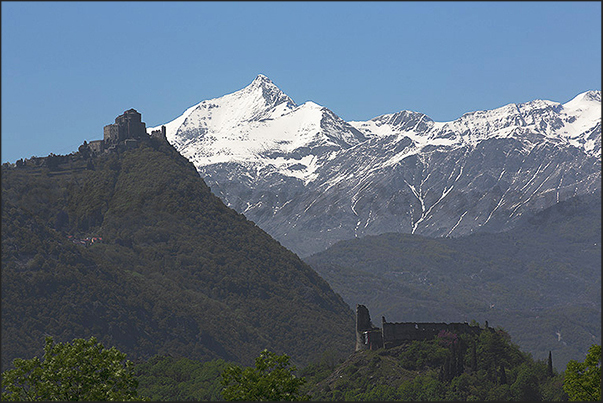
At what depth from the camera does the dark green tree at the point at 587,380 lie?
126812 millimetres

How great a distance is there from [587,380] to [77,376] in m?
64.9

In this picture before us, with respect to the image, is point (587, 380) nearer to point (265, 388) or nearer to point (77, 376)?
point (265, 388)

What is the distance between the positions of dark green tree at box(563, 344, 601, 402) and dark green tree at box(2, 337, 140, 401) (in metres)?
58.5

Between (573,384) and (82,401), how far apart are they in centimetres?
6606

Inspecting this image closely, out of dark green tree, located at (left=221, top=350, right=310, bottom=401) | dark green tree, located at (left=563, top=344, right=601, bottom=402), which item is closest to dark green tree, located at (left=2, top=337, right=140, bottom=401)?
dark green tree, located at (left=221, top=350, right=310, bottom=401)

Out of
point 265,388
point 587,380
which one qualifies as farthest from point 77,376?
point 587,380

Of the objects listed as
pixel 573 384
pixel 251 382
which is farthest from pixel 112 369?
pixel 573 384

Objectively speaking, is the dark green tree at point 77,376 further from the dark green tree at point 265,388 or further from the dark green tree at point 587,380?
the dark green tree at point 587,380

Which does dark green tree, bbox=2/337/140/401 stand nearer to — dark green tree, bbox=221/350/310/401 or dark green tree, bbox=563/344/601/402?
dark green tree, bbox=221/350/310/401

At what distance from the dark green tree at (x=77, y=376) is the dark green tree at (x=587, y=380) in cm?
5850

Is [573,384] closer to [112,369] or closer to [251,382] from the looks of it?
[251,382]

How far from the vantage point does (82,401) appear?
9138 cm

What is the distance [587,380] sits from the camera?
12850cm

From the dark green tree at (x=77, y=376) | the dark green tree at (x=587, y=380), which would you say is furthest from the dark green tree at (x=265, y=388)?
the dark green tree at (x=587, y=380)
